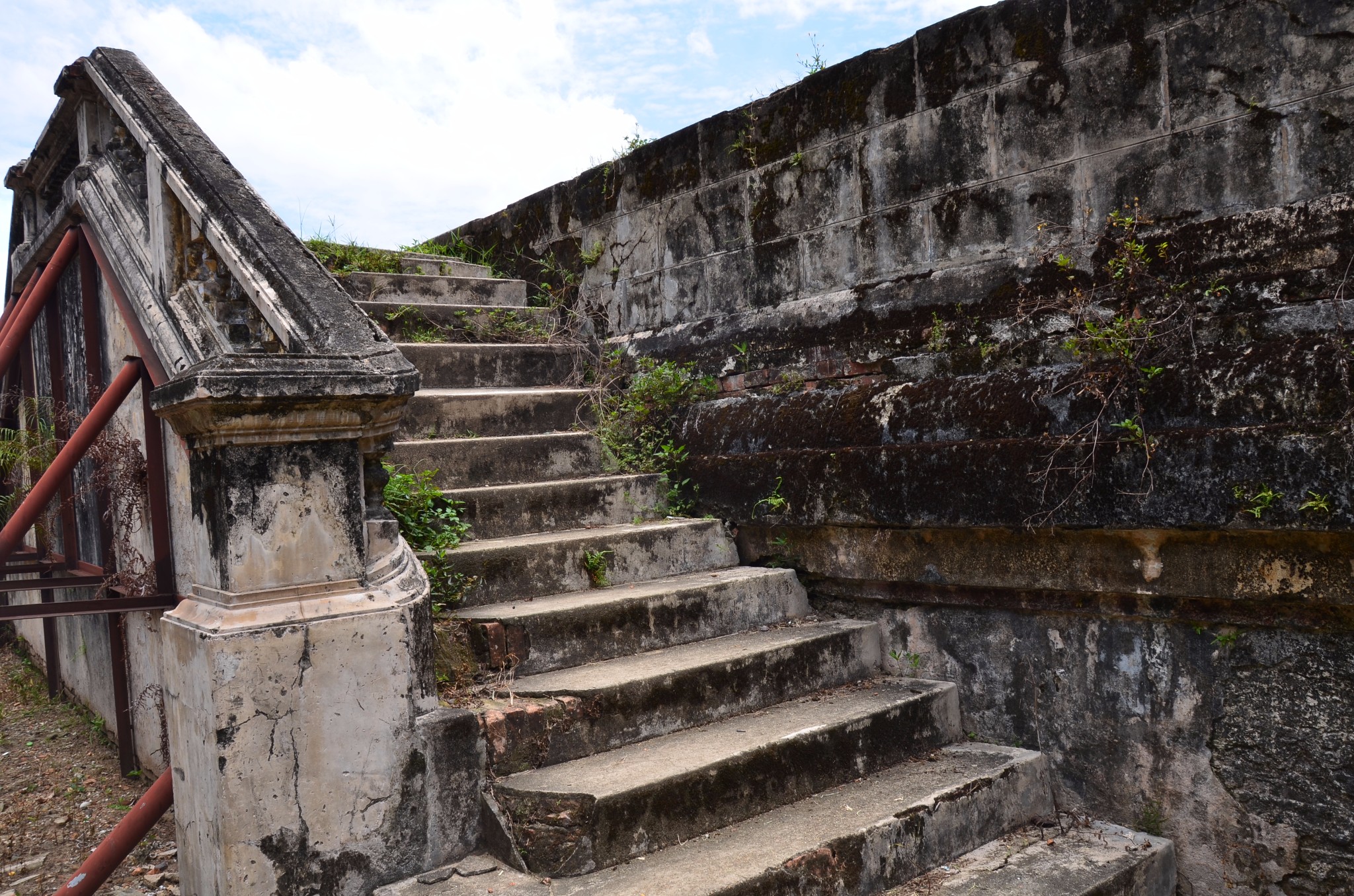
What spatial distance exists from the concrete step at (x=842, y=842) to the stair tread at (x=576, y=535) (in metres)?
1.25

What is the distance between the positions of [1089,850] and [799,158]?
3097 millimetres

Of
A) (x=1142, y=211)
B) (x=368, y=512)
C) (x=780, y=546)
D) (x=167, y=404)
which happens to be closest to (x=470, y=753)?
(x=368, y=512)

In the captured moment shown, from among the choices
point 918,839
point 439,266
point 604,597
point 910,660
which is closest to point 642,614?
point 604,597

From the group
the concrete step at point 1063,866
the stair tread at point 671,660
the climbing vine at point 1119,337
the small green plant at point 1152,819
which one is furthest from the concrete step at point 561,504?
the small green plant at point 1152,819

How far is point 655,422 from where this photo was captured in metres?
4.75

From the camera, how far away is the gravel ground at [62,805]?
130 inches

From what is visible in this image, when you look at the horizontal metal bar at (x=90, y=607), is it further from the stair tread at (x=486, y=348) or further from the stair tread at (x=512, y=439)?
the stair tread at (x=486, y=348)

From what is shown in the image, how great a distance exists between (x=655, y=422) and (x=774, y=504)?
98cm

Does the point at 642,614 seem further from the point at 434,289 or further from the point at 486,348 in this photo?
the point at 434,289

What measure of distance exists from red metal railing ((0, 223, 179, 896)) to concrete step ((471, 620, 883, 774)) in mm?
1087

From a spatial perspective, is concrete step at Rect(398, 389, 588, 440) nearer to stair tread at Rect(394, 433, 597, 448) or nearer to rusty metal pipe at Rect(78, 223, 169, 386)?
stair tread at Rect(394, 433, 597, 448)

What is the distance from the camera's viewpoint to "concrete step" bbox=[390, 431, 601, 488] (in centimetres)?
409

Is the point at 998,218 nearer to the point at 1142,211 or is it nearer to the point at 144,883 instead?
the point at 1142,211

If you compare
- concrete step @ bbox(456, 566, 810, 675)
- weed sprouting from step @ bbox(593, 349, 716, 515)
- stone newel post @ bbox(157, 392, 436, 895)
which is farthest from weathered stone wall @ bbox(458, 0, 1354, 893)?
stone newel post @ bbox(157, 392, 436, 895)
